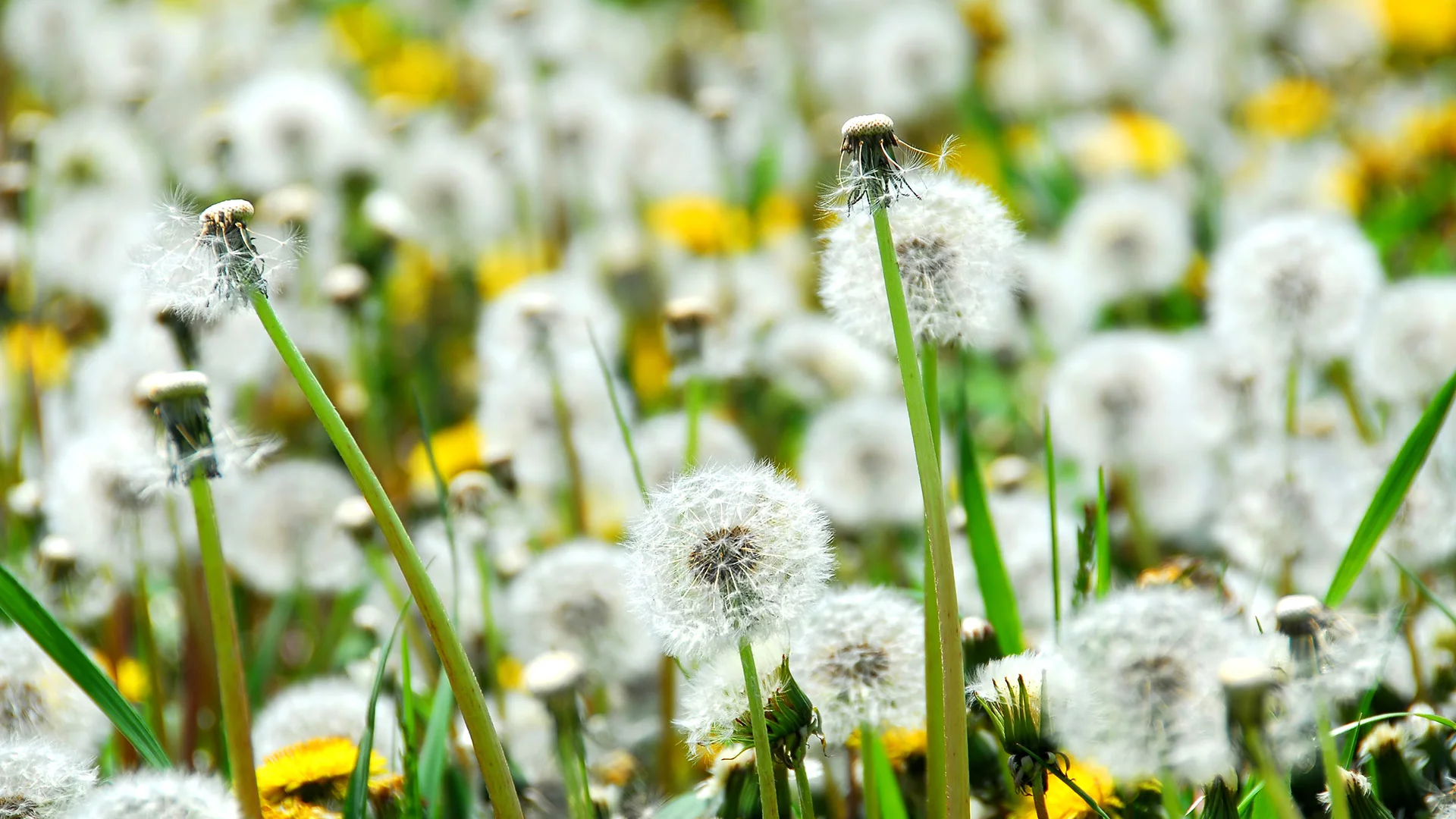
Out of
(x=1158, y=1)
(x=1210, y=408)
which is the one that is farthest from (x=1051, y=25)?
(x=1210, y=408)

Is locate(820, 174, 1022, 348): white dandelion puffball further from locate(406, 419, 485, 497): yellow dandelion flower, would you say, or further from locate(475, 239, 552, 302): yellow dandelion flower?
locate(475, 239, 552, 302): yellow dandelion flower

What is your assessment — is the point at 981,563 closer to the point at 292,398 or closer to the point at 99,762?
the point at 99,762

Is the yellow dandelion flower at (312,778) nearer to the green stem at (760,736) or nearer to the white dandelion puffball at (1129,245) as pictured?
the green stem at (760,736)

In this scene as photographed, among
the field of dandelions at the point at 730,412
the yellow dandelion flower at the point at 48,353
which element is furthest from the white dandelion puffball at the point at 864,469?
the yellow dandelion flower at the point at 48,353

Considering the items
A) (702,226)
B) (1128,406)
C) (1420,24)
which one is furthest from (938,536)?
(1420,24)

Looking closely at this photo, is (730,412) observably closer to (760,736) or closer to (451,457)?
(451,457)

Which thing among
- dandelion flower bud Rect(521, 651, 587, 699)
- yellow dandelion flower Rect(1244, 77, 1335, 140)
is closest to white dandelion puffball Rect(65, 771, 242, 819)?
dandelion flower bud Rect(521, 651, 587, 699)

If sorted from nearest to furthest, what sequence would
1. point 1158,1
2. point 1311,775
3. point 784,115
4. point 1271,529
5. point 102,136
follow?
point 1311,775
point 1271,529
point 102,136
point 784,115
point 1158,1
